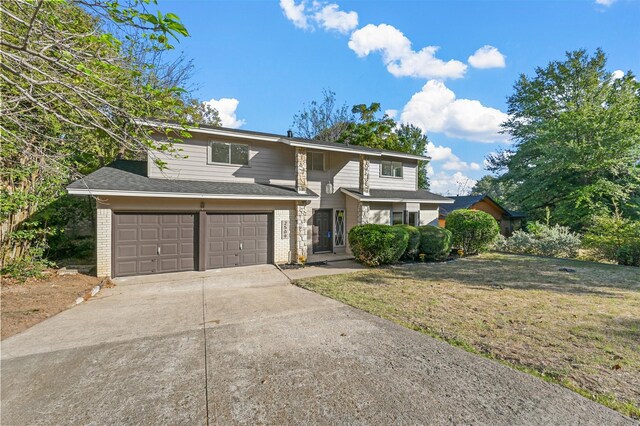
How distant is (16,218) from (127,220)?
3772 mm

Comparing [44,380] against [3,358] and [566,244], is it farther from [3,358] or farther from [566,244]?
[566,244]

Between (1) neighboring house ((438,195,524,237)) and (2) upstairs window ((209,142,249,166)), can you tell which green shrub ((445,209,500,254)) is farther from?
(2) upstairs window ((209,142,249,166))

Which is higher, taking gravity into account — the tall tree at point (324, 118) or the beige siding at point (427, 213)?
the tall tree at point (324, 118)

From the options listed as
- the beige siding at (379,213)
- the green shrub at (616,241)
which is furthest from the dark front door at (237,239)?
the green shrub at (616,241)

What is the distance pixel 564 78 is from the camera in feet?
72.0

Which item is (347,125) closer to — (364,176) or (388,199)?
(364,176)

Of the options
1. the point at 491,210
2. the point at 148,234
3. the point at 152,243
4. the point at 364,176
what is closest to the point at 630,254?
the point at 364,176

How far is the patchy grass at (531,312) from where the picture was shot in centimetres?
340

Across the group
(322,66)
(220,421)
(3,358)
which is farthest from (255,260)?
(322,66)

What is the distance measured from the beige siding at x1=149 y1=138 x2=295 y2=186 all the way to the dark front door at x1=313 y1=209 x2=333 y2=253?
7.07ft

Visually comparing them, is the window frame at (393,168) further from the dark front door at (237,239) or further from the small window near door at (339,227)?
the dark front door at (237,239)

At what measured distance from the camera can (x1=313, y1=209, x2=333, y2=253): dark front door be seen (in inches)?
527

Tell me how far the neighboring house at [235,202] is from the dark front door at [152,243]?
28mm

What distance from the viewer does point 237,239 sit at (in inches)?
412
